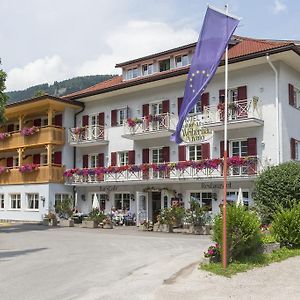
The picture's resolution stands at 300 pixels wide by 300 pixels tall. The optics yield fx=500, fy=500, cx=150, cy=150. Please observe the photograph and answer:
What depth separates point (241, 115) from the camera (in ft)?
84.6

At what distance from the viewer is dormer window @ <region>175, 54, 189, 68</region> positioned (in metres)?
31.3

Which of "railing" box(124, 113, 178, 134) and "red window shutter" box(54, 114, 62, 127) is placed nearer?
"railing" box(124, 113, 178, 134)

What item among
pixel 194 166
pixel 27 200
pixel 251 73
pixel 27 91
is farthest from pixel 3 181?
pixel 27 91

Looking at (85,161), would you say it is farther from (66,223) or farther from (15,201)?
(15,201)

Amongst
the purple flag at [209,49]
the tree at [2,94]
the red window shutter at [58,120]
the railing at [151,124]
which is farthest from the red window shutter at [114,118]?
the purple flag at [209,49]

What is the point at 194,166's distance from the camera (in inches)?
1083

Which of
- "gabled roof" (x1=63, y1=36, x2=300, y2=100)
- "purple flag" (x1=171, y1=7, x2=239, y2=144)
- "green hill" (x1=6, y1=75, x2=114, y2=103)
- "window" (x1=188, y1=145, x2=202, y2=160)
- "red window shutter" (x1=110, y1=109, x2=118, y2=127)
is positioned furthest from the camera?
"green hill" (x1=6, y1=75, x2=114, y2=103)

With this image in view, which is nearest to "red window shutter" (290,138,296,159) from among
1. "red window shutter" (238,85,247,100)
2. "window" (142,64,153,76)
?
"red window shutter" (238,85,247,100)

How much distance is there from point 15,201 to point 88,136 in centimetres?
798

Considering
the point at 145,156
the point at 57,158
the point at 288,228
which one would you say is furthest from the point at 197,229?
the point at 57,158

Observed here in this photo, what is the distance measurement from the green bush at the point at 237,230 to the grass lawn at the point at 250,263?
297mm

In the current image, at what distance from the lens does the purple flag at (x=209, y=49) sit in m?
11.8

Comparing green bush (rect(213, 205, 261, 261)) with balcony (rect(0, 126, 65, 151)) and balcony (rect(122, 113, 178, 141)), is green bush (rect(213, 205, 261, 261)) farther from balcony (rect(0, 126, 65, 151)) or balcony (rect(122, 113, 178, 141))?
balcony (rect(0, 126, 65, 151))

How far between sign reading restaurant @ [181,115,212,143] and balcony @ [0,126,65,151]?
34.0ft
